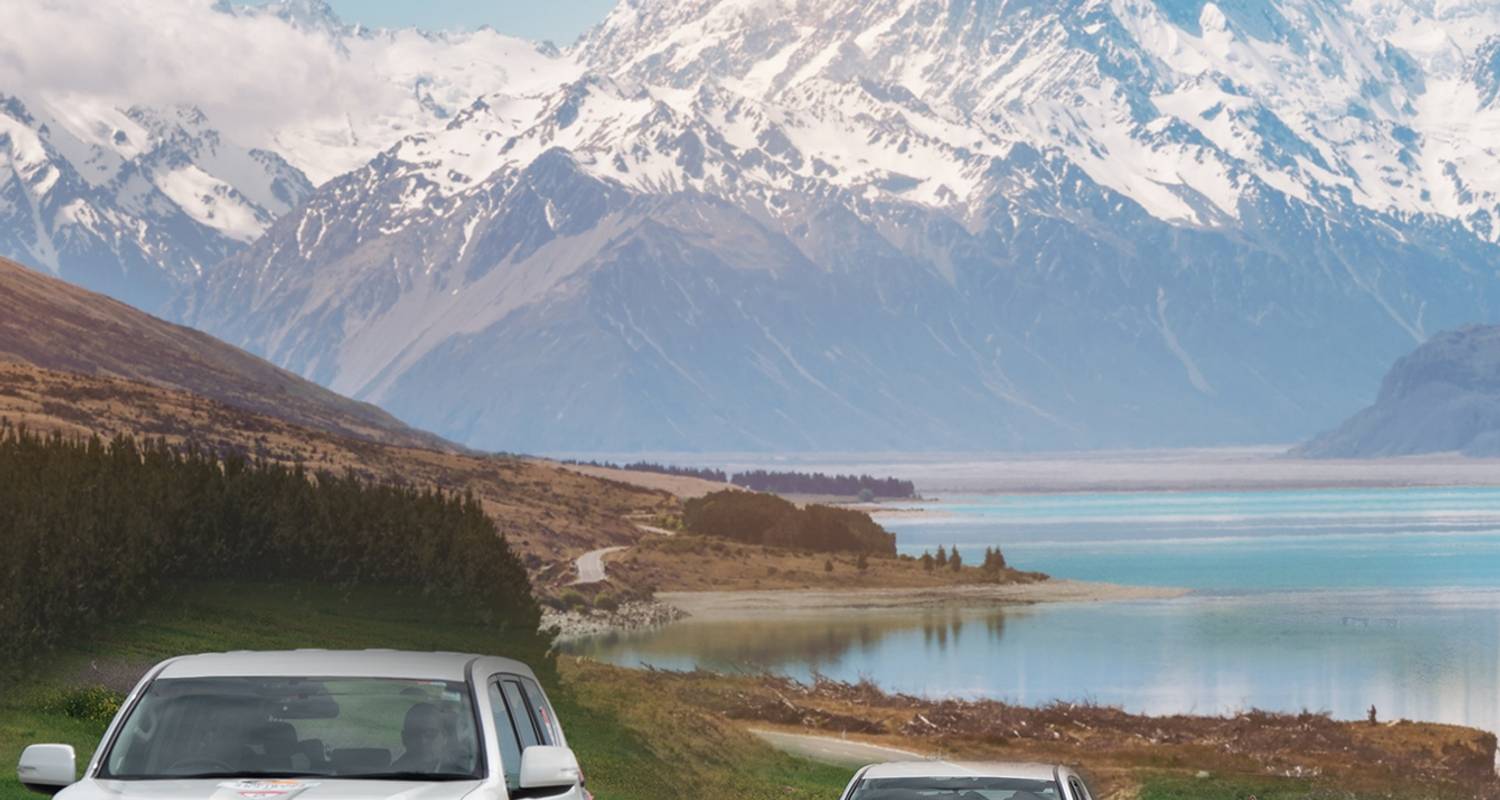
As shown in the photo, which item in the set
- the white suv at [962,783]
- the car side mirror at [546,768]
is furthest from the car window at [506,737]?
the white suv at [962,783]

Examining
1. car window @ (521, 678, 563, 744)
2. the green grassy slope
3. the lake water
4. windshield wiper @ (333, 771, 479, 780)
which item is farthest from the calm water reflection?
windshield wiper @ (333, 771, 479, 780)

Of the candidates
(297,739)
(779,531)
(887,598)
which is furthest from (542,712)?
(779,531)

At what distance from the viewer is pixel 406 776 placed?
16.1 m

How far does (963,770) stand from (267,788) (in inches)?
260

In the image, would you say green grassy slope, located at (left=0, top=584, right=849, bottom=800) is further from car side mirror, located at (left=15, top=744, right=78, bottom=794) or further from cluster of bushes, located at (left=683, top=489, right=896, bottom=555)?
cluster of bushes, located at (left=683, top=489, right=896, bottom=555)

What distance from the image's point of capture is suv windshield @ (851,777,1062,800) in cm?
1934

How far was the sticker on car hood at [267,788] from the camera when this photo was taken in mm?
14992

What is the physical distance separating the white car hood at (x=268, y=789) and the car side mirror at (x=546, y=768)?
1.50 ft

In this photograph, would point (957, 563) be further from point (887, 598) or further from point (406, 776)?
point (406, 776)

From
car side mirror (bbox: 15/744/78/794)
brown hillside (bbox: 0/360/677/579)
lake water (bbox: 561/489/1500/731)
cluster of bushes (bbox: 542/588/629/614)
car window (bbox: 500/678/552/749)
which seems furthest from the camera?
brown hillside (bbox: 0/360/677/579)

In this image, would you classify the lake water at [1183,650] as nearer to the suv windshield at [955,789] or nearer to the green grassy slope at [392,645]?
the green grassy slope at [392,645]

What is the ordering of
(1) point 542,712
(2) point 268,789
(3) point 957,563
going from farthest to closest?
(3) point 957,563
(1) point 542,712
(2) point 268,789

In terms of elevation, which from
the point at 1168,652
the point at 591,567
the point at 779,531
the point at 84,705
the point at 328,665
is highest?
the point at 779,531

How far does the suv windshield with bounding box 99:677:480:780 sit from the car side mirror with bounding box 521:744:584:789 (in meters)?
0.34
